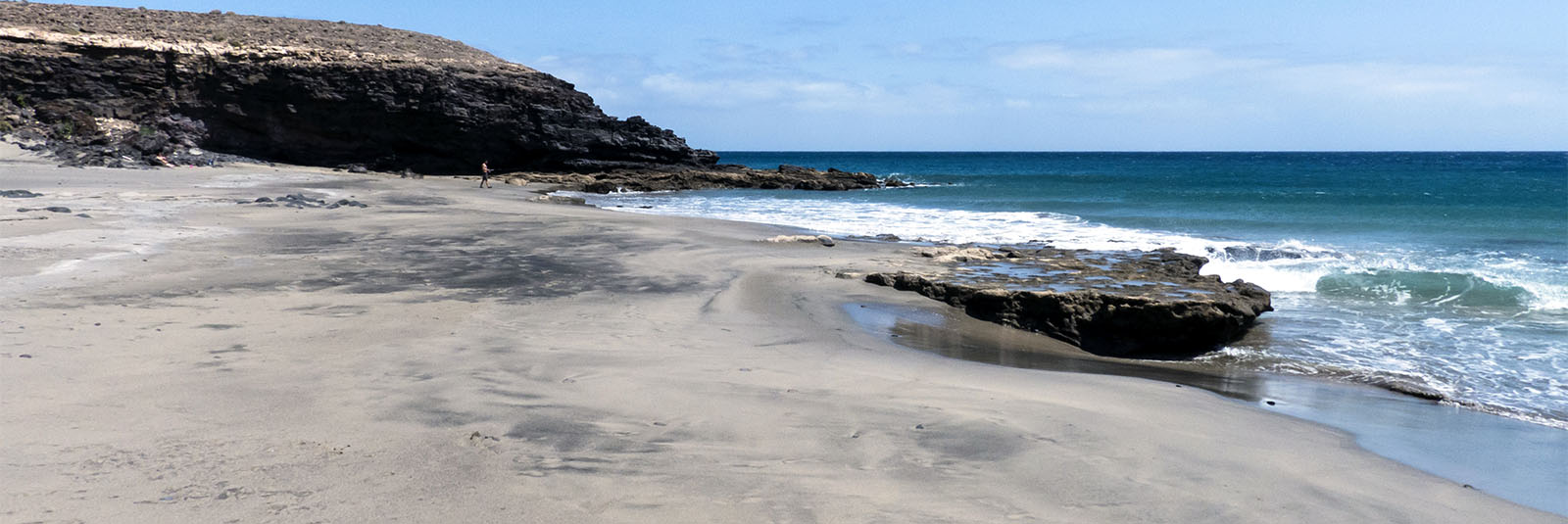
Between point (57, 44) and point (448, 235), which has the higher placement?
point (57, 44)

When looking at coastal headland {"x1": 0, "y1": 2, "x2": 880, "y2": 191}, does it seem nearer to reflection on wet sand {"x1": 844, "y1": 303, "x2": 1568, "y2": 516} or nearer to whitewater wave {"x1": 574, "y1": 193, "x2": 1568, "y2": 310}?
whitewater wave {"x1": 574, "y1": 193, "x2": 1568, "y2": 310}

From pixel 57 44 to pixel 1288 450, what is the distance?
3572cm

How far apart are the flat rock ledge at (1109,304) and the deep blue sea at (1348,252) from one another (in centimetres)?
28

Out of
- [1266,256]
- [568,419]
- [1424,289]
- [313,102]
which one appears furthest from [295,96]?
[568,419]

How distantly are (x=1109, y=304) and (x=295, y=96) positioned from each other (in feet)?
105

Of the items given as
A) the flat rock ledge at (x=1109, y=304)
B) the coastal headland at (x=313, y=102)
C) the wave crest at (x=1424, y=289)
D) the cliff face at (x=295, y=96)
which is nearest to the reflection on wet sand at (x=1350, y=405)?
the flat rock ledge at (x=1109, y=304)

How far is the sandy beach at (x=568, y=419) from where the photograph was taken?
11.2 feet

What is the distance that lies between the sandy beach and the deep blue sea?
247cm

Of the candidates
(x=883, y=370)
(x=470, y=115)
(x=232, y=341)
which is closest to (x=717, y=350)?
(x=883, y=370)

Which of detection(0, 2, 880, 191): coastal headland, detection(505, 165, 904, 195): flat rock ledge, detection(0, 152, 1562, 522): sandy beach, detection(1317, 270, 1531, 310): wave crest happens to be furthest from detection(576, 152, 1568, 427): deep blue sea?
detection(0, 2, 880, 191): coastal headland

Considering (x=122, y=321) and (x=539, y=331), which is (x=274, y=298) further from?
(x=539, y=331)

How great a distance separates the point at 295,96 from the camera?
108ft

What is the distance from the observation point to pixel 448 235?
12.8 m

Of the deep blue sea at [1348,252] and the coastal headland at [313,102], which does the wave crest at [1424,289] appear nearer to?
the deep blue sea at [1348,252]
